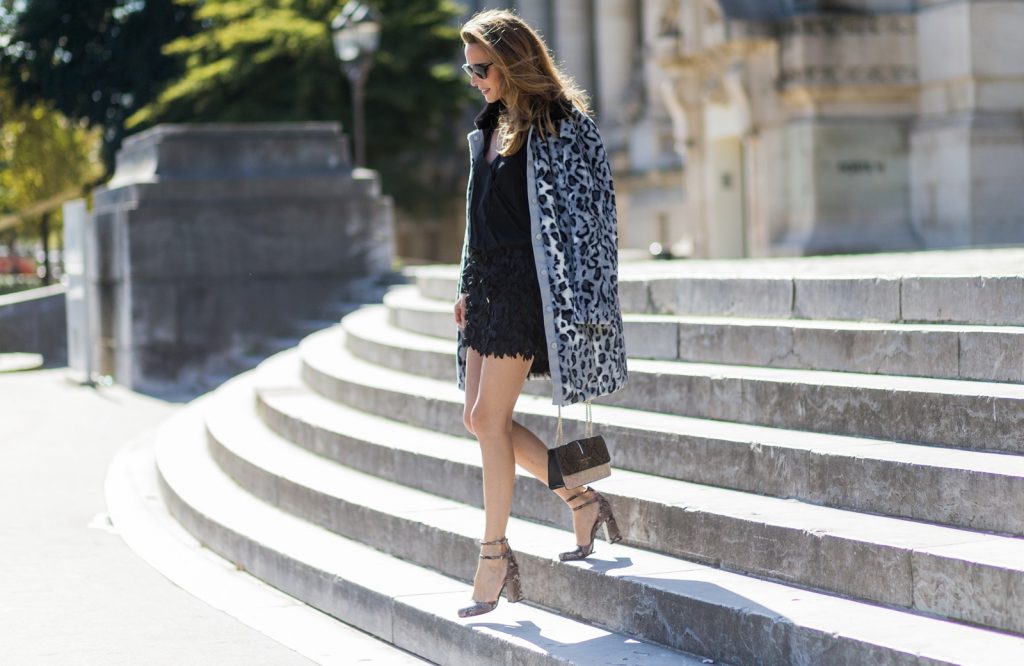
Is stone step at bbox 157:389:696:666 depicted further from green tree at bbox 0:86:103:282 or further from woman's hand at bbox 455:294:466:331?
green tree at bbox 0:86:103:282

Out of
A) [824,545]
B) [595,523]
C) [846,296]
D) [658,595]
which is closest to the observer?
[824,545]

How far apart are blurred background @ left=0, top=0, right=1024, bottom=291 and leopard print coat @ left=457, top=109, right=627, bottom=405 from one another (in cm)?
1159

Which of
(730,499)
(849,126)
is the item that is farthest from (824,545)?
(849,126)

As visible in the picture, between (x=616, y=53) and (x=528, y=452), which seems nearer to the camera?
(x=528, y=452)

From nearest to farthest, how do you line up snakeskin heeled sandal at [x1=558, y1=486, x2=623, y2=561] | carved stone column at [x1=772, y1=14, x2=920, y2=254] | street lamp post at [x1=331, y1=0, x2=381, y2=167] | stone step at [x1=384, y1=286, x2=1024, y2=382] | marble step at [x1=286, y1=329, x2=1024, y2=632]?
marble step at [x1=286, y1=329, x2=1024, y2=632]
snakeskin heeled sandal at [x1=558, y1=486, x2=623, y2=561]
stone step at [x1=384, y1=286, x2=1024, y2=382]
carved stone column at [x1=772, y1=14, x2=920, y2=254]
street lamp post at [x1=331, y1=0, x2=381, y2=167]

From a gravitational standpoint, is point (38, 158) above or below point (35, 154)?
below

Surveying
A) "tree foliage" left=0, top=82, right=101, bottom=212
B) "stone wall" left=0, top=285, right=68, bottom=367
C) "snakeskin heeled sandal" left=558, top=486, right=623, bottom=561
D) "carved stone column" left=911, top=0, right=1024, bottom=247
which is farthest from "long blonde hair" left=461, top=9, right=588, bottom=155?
"tree foliage" left=0, top=82, right=101, bottom=212

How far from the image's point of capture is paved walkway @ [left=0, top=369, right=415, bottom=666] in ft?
20.3

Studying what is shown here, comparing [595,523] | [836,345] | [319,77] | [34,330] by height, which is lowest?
[595,523]

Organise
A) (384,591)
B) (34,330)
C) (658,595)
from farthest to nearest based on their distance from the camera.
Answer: (34,330) → (384,591) → (658,595)

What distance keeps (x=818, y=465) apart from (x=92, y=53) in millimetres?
41391

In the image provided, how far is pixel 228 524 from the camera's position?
8.07m

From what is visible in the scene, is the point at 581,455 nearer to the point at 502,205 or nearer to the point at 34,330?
the point at 502,205

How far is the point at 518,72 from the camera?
5.48m
